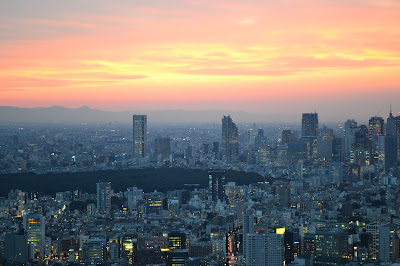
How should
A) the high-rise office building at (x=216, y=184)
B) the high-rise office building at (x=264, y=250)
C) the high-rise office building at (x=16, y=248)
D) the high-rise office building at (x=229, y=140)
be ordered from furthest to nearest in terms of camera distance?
the high-rise office building at (x=229, y=140), the high-rise office building at (x=216, y=184), the high-rise office building at (x=16, y=248), the high-rise office building at (x=264, y=250)

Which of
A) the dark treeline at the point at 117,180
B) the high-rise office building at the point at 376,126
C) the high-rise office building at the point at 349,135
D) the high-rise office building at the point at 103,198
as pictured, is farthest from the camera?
the high-rise office building at the point at 376,126

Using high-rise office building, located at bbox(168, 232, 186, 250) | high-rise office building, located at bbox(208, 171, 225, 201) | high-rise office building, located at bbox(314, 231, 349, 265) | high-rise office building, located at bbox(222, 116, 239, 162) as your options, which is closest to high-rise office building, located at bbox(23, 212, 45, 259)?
high-rise office building, located at bbox(168, 232, 186, 250)

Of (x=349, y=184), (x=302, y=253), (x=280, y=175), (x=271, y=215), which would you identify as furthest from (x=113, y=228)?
(x=280, y=175)

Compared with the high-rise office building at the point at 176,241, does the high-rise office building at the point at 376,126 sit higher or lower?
higher

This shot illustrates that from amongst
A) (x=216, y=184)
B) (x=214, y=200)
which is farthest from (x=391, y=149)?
(x=214, y=200)

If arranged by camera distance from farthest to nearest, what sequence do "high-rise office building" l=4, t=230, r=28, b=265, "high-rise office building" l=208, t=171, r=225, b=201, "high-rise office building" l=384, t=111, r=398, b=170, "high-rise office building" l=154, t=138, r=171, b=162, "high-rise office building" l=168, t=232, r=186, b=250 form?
"high-rise office building" l=154, t=138, r=171, b=162 < "high-rise office building" l=384, t=111, r=398, b=170 < "high-rise office building" l=208, t=171, r=225, b=201 < "high-rise office building" l=168, t=232, r=186, b=250 < "high-rise office building" l=4, t=230, r=28, b=265

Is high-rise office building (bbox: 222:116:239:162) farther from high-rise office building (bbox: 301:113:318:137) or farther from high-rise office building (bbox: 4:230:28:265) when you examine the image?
high-rise office building (bbox: 4:230:28:265)

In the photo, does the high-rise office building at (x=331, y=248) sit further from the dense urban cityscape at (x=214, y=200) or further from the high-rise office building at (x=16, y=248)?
the high-rise office building at (x=16, y=248)

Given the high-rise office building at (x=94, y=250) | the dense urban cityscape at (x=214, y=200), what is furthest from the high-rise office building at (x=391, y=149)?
the high-rise office building at (x=94, y=250)
